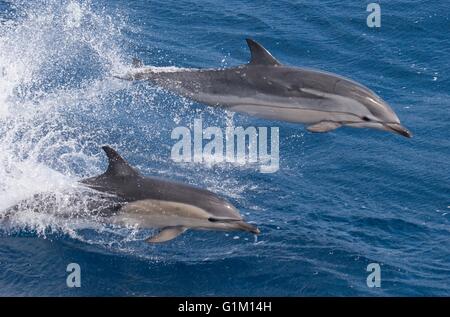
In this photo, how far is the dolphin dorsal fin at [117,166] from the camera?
9.73 meters

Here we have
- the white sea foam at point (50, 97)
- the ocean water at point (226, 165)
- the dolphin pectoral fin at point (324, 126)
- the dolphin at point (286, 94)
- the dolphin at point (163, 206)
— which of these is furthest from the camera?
the dolphin pectoral fin at point (324, 126)

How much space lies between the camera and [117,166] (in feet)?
32.2

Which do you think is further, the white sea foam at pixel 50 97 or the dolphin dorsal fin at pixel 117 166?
the white sea foam at pixel 50 97

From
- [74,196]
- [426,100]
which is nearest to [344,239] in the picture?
[74,196]

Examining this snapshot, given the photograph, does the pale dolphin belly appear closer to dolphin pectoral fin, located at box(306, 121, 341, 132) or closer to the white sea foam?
the white sea foam

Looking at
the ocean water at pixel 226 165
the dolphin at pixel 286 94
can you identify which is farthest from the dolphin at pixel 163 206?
the dolphin at pixel 286 94

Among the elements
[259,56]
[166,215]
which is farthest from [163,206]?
[259,56]

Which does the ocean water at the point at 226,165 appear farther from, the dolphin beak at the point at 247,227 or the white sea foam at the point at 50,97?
the dolphin beak at the point at 247,227

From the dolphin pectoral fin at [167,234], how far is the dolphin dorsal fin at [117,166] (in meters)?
0.69

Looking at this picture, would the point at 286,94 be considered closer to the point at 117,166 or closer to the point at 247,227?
the point at 247,227

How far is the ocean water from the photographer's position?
33.0 feet

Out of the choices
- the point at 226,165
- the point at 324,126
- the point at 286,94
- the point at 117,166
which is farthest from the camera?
the point at 226,165

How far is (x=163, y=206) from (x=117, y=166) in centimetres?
65

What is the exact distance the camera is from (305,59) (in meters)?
16.6
